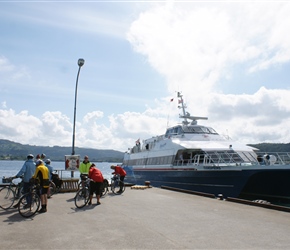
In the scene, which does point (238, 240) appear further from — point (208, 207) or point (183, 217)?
point (208, 207)

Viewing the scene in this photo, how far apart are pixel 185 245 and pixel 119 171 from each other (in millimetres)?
10237

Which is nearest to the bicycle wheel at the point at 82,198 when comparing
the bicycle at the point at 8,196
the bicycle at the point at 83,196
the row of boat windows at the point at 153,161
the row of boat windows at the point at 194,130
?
the bicycle at the point at 83,196

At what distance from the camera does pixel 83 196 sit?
11.6m

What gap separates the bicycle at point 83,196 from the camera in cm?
1140

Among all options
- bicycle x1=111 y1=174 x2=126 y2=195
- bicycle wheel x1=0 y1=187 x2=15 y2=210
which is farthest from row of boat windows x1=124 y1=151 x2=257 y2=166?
bicycle wheel x1=0 y1=187 x2=15 y2=210

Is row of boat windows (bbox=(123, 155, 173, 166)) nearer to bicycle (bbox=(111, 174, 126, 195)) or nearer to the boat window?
the boat window

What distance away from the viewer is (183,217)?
32.3ft

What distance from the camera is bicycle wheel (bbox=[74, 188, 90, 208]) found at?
37.3 ft

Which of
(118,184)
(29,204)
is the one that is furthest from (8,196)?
(118,184)

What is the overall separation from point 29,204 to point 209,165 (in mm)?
12574

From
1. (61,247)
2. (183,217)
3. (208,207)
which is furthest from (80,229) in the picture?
(208,207)

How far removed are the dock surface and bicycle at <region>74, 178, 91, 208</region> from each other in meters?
0.24

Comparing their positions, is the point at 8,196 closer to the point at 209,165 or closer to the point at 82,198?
the point at 82,198

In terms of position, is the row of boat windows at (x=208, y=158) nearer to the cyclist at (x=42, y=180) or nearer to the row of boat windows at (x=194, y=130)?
the row of boat windows at (x=194, y=130)
